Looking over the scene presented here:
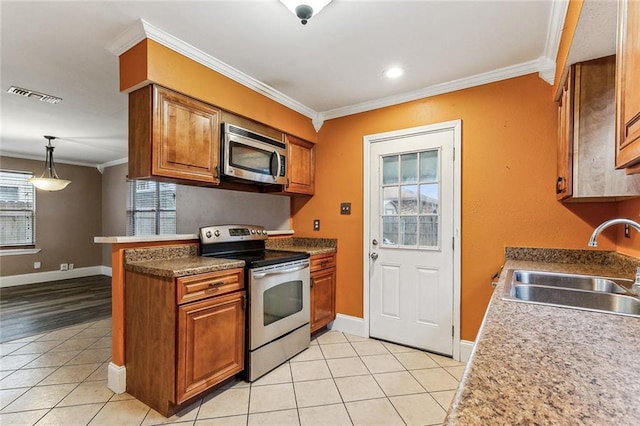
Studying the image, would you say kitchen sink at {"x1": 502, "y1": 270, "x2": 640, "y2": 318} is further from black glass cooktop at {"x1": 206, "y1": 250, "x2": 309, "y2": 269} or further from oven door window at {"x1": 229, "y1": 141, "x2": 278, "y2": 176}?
oven door window at {"x1": 229, "y1": 141, "x2": 278, "y2": 176}

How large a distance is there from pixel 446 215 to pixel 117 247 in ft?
8.29

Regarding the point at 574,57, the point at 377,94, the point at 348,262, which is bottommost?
the point at 348,262

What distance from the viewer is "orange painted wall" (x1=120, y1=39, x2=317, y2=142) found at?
189 centimetres

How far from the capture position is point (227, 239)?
256 centimetres

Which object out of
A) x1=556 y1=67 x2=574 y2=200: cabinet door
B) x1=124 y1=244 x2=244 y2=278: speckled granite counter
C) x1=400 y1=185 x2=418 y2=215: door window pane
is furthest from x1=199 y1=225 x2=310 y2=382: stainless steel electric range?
x1=556 y1=67 x2=574 y2=200: cabinet door

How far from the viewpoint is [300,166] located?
322cm

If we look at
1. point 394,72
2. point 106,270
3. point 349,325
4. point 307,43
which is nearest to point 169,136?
point 307,43

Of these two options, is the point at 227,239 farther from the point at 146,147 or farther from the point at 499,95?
the point at 499,95

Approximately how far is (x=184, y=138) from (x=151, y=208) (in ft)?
11.5

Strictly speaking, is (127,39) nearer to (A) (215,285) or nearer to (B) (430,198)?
(A) (215,285)

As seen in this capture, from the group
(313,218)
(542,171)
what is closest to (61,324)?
(313,218)

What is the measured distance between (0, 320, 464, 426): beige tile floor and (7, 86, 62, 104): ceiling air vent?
2.34 m

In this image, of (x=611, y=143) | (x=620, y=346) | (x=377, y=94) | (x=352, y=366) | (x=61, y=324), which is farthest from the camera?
(x=61, y=324)

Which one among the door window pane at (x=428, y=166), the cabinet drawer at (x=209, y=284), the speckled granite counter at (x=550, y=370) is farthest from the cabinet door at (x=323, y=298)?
the speckled granite counter at (x=550, y=370)
